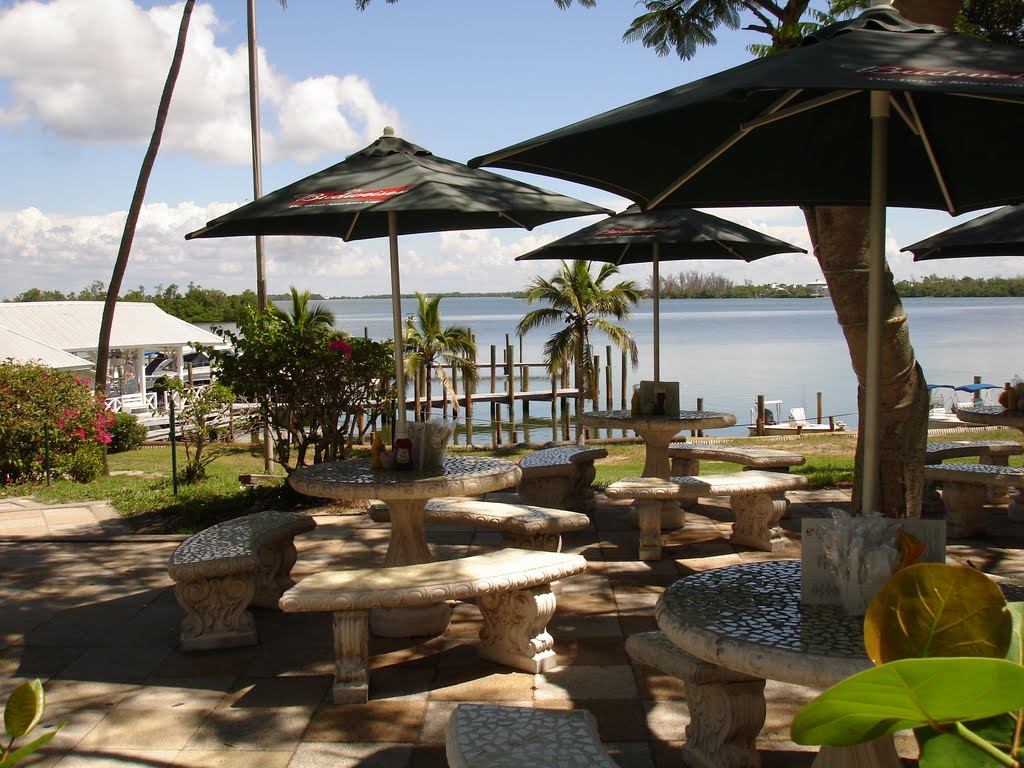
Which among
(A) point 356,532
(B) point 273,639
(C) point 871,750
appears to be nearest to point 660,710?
(C) point 871,750

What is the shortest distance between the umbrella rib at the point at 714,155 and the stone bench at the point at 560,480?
3545 mm

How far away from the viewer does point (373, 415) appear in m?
7.97

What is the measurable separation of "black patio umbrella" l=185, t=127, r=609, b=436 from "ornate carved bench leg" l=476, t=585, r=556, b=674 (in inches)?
45.4

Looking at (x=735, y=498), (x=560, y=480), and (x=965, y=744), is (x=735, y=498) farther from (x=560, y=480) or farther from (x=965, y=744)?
(x=965, y=744)

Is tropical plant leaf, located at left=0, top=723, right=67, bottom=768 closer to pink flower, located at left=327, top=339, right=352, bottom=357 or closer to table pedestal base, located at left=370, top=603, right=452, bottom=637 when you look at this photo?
table pedestal base, located at left=370, top=603, right=452, bottom=637

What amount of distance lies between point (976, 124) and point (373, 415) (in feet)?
18.8

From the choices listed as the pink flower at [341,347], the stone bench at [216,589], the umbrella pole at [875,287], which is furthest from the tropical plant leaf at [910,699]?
the pink flower at [341,347]

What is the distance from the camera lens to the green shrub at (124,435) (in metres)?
18.3

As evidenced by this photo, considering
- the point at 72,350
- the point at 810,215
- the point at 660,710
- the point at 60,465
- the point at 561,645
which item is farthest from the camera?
the point at 72,350

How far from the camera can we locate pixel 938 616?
0.49 m

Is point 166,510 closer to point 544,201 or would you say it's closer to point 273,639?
point 273,639

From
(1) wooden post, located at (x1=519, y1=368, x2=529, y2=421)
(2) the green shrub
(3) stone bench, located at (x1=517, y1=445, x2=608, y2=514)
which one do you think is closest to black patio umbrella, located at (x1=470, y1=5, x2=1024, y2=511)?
(3) stone bench, located at (x1=517, y1=445, x2=608, y2=514)

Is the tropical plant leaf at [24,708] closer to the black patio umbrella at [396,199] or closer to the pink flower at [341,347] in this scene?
the black patio umbrella at [396,199]

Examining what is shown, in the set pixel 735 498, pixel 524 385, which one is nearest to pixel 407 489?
pixel 735 498
